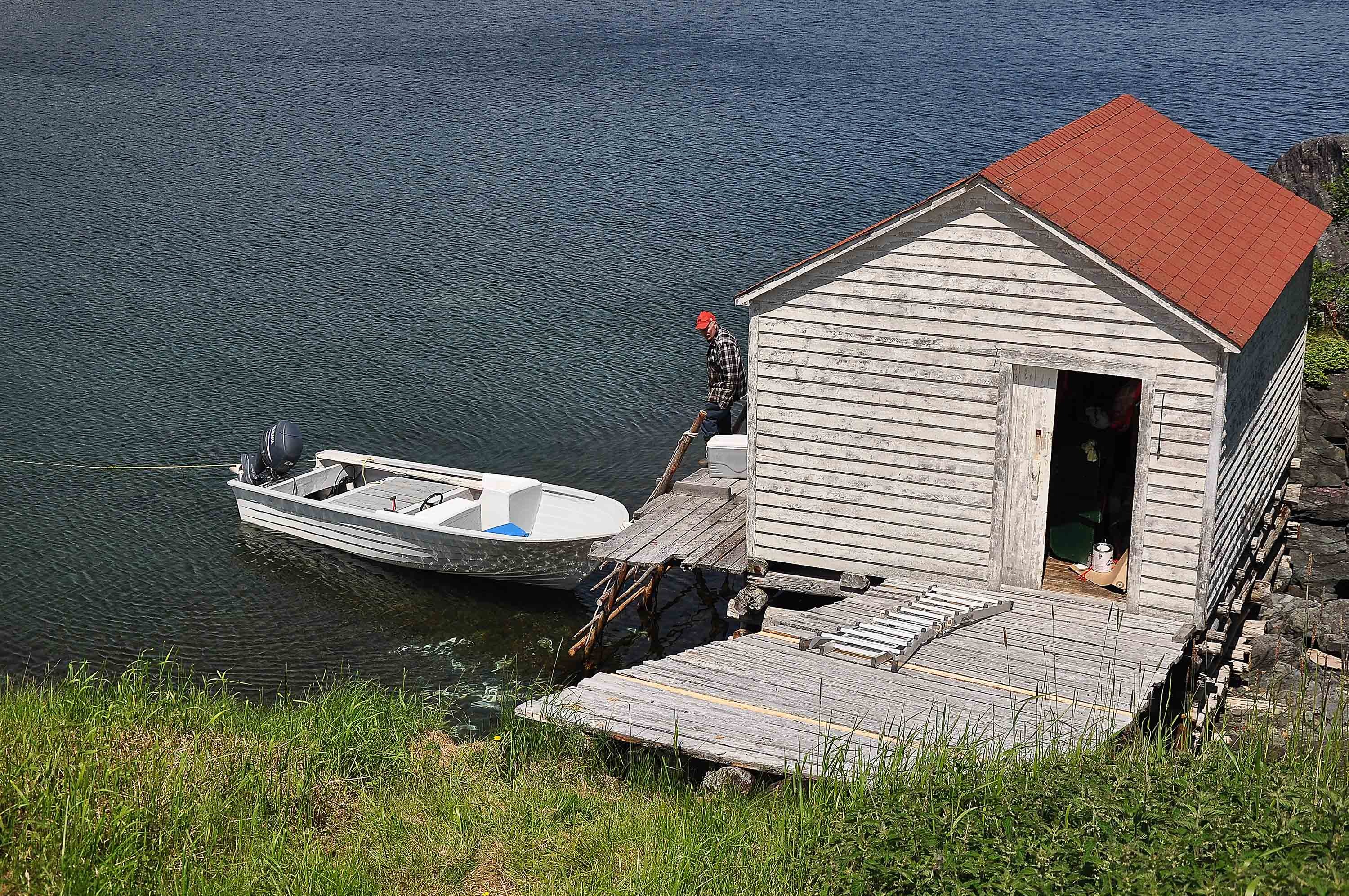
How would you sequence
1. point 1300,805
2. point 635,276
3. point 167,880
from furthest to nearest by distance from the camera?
point 635,276, point 167,880, point 1300,805

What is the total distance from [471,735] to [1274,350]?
31.9 feet

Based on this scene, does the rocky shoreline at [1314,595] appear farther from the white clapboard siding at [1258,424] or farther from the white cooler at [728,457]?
the white cooler at [728,457]

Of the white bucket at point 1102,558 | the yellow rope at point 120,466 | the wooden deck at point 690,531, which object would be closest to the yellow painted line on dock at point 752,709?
the wooden deck at point 690,531

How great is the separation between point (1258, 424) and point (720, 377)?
21.5 ft

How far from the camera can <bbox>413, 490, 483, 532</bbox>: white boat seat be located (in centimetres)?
1777

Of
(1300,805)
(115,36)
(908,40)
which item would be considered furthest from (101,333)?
(908,40)

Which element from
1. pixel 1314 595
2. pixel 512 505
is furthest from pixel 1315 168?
pixel 512 505

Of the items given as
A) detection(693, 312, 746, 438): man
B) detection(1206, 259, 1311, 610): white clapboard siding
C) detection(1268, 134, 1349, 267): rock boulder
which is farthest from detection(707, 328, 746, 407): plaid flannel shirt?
detection(1268, 134, 1349, 267): rock boulder

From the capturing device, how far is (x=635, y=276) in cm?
2934

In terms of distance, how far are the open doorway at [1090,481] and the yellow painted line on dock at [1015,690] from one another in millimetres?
2805

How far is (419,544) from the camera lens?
1789 centimetres

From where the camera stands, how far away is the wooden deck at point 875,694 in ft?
32.8

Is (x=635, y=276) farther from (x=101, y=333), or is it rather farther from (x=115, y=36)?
(x=115, y=36)

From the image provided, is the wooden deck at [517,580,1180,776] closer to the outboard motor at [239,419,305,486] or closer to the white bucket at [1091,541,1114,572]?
the white bucket at [1091,541,1114,572]
